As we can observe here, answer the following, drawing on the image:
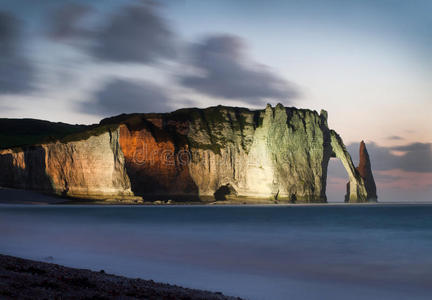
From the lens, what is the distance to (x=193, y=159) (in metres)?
96.1

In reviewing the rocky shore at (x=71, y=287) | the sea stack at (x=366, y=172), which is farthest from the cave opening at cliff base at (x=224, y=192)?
the rocky shore at (x=71, y=287)

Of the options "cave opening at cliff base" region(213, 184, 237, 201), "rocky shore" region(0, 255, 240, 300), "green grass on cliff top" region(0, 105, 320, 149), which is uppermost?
"green grass on cliff top" region(0, 105, 320, 149)

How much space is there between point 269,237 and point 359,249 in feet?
23.1

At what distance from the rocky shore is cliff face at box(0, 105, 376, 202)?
Result: 7517 cm

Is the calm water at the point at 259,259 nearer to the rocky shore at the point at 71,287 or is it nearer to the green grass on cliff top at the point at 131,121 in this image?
the rocky shore at the point at 71,287

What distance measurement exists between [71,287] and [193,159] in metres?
86.3

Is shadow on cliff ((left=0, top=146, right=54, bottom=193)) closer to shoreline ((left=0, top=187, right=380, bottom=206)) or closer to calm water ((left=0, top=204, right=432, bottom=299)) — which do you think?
shoreline ((left=0, top=187, right=380, bottom=206))

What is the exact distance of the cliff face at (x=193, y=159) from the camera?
291 ft

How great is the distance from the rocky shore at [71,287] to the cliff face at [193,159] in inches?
2960

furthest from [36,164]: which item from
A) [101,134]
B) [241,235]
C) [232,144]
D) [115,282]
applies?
[115,282]

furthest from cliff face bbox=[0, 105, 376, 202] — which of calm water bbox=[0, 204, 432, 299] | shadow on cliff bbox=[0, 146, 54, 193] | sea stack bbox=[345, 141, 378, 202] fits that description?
calm water bbox=[0, 204, 432, 299]

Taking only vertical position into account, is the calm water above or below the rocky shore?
below

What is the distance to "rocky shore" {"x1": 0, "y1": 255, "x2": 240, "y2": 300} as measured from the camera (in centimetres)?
879

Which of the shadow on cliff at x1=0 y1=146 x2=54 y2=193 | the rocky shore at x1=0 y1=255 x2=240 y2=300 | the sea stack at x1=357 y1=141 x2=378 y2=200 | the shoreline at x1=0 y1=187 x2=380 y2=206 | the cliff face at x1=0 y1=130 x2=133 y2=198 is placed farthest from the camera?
the sea stack at x1=357 y1=141 x2=378 y2=200
